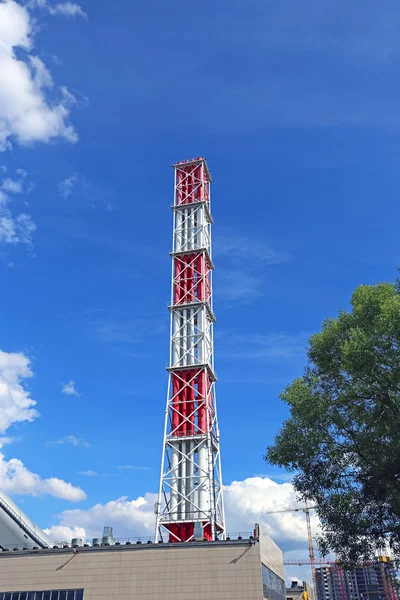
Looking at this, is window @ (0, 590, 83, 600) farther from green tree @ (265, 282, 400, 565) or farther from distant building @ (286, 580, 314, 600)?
distant building @ (286, 580, 314, 600)

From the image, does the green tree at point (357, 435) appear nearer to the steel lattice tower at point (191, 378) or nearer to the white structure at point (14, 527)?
the steel lattice tower at point (191, 378)

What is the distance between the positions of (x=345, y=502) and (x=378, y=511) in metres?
1.88

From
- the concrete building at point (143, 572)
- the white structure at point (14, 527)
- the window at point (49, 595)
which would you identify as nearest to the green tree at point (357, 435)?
the concrete building at point (143, 572)

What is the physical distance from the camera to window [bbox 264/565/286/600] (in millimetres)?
34906

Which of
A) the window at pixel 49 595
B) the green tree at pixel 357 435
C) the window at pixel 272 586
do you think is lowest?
the window at pixel 49 595

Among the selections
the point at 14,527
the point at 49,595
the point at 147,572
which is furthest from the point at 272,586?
the point at 14,527

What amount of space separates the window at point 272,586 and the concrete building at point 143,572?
0.24 feet

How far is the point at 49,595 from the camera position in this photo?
34.8m

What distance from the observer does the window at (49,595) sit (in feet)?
113

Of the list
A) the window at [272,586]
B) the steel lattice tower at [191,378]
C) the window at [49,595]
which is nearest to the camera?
the window at [49,595]

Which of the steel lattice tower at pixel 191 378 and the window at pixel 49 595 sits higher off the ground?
the steel lattice tower at pixel 191 378

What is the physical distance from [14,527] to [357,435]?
4045 centimetres

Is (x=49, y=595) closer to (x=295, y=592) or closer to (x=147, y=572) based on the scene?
→ (x=147, y=572)

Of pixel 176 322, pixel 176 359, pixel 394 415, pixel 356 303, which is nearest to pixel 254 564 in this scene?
pixel 394 415
